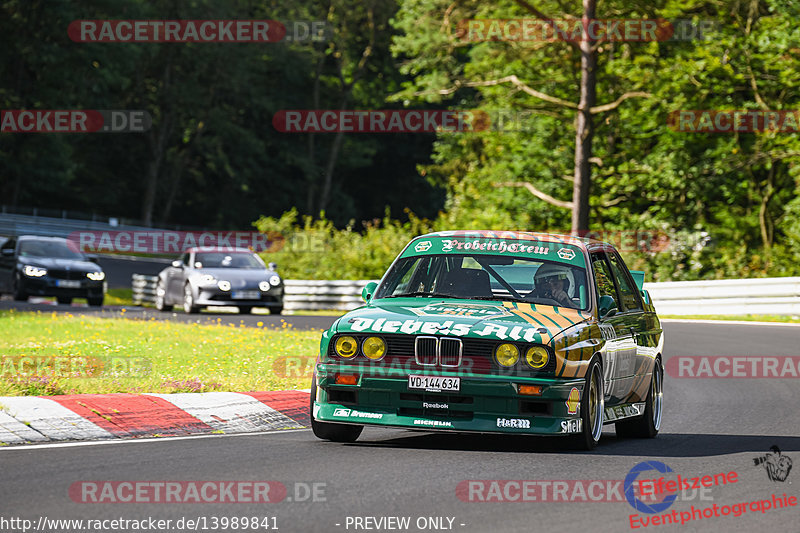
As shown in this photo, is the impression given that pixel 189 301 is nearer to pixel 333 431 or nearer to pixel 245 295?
pixel 245 295

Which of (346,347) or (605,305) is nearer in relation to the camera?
(346,347)

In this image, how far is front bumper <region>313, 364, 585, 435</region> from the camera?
347 inches

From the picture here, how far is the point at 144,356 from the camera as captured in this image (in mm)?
15539

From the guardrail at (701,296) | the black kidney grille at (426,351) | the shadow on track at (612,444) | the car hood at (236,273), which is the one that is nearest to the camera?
the black kidney grille at (426,351)

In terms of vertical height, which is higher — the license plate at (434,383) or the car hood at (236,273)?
the license plate at (434,383)

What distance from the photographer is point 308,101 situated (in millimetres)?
90562

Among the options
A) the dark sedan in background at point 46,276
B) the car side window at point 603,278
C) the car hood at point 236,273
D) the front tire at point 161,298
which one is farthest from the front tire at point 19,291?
the car side window at point 603,278

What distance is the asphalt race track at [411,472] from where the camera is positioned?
6.61 m

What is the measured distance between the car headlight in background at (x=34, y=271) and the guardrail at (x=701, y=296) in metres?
6.26

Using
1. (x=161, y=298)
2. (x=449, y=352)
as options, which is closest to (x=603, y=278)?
(x=449, y=352)

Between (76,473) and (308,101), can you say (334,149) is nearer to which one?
(308,101)

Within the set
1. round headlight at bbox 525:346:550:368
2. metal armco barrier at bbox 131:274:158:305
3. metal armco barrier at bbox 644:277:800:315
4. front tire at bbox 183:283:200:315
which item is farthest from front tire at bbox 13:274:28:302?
round headlight at bbox 525:346:550:368

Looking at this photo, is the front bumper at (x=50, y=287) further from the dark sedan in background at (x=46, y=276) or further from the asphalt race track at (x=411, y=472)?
the asphalt race track at (x=411, y=472)

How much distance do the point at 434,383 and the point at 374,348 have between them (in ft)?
1.71
